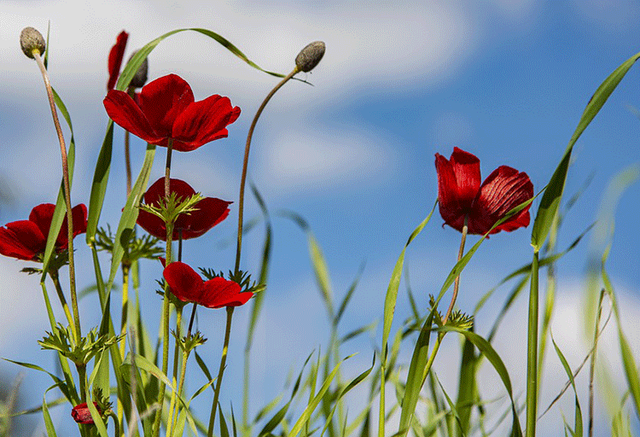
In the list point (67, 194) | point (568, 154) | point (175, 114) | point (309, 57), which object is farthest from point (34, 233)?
point (568, 154)

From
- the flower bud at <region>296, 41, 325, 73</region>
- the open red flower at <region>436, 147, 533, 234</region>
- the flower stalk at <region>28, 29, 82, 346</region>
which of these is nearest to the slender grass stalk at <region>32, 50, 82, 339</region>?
the flower stalk at <region>28, 29, 82, 346</region>

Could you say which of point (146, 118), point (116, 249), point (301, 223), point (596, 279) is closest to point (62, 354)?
point (116, 249)

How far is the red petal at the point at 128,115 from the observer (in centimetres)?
87

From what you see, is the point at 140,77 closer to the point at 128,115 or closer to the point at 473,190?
the point at 128,115

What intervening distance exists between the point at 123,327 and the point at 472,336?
1.61 ft

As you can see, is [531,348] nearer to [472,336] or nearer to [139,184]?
[472,336]

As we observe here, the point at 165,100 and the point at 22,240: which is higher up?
the point at 165,100

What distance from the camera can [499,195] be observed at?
98cm

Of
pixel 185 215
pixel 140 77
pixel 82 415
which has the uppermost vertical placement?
pixel 140 77

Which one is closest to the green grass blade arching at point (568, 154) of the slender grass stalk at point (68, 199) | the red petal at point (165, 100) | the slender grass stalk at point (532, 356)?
the slender grass stalk at point (532, 356)

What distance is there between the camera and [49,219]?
100 centimetres

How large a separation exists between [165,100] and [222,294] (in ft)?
0.87

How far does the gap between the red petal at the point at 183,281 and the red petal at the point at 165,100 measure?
0.69ft

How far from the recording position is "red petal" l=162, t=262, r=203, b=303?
0.80m
